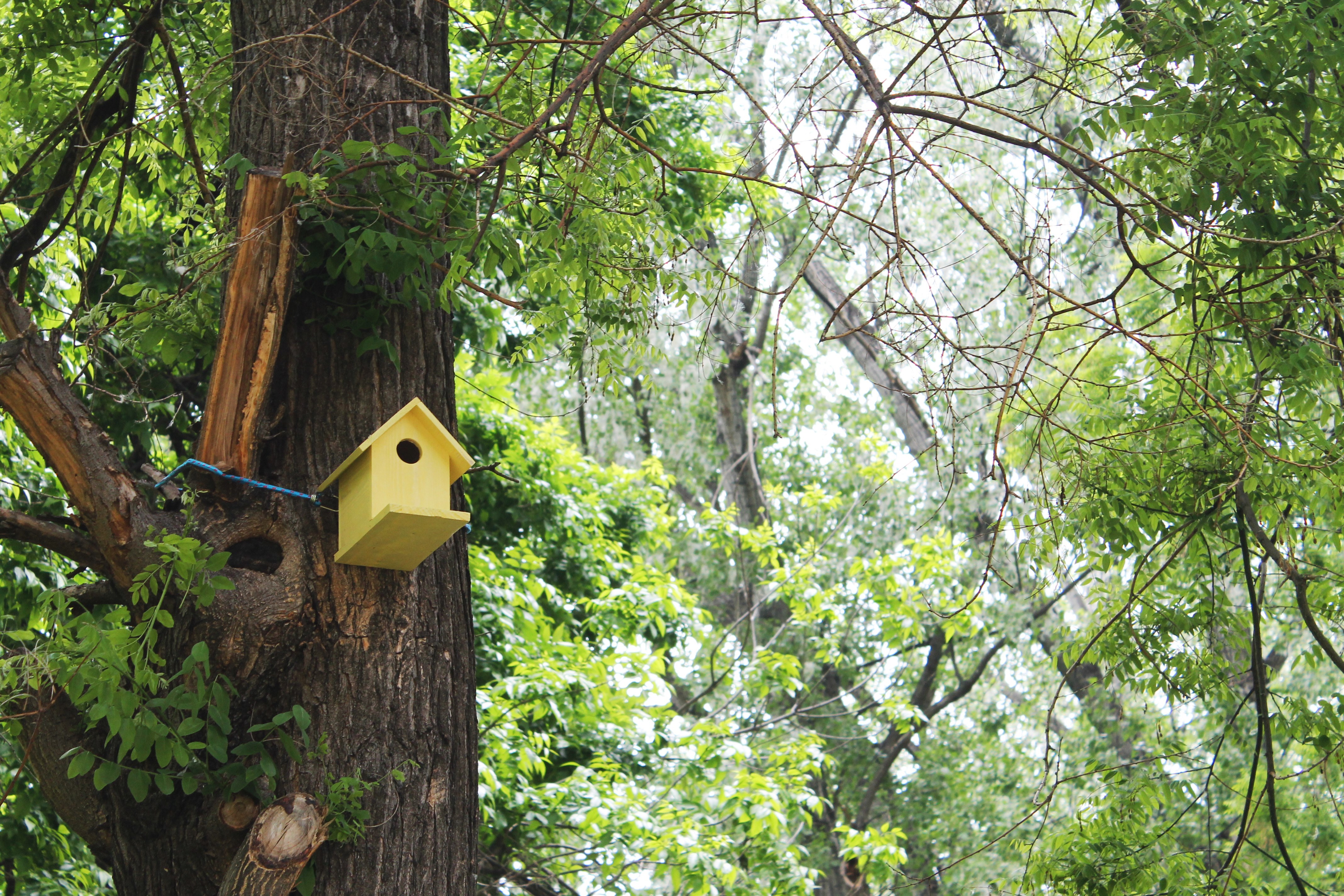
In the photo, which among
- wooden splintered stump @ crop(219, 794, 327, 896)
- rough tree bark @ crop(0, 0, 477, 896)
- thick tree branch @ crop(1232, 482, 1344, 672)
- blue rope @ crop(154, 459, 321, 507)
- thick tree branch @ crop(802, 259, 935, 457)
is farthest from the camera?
thick tree branch @ crop(802, 259, 935, 457)

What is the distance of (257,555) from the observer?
216 cm

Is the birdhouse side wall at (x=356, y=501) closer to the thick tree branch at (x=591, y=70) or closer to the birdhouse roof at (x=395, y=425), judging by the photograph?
the birdhouse roof at (x=395, y=425)

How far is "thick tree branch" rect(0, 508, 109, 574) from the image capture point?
202 cm

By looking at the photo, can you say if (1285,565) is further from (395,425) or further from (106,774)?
(106,774)

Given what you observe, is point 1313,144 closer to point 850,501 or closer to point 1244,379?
point 1244,379

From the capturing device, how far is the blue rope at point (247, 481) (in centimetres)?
212

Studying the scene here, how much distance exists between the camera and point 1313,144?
2861 millimetres

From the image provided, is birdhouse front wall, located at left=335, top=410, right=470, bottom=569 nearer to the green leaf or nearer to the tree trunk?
the tree trunk

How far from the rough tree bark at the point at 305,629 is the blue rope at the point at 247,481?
0.06 feet

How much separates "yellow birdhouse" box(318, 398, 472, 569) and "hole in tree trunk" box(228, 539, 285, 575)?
0.41ft

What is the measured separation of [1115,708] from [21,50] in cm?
853

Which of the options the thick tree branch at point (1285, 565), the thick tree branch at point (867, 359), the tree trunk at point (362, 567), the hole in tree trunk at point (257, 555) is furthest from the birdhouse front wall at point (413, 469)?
the thick tree branch at point (867, 359)

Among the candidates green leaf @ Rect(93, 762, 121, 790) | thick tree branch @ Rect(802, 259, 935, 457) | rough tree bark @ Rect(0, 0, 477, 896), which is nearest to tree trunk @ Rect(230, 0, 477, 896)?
rough tree bark @ Rect(0, 0, 477, 896)

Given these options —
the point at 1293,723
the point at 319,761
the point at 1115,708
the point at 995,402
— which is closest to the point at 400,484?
the point at 319,761
